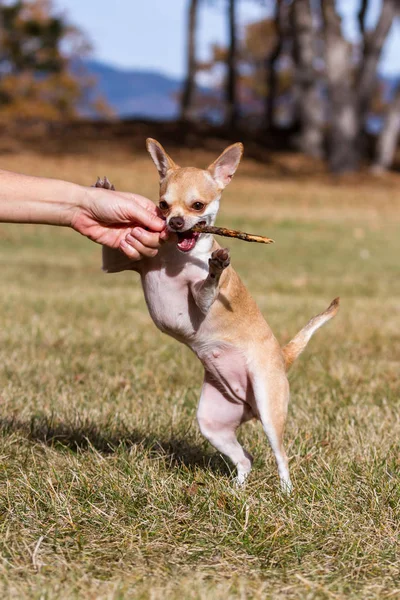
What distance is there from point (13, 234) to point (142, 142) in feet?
34.5

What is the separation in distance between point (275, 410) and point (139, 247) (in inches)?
36.3

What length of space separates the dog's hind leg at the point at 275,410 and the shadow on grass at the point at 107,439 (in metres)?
0.38

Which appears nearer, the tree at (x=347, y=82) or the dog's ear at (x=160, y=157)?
the dog's ear at (x=160, y=157)

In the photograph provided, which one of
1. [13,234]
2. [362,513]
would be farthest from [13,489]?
[13,234]

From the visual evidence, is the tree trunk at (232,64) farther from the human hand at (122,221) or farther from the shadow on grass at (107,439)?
the human hand at (122,221)

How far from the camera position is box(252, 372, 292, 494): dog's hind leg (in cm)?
375

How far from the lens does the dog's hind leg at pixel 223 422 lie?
12.9ft

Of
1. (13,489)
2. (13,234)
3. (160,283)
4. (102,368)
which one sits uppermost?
(160,283)

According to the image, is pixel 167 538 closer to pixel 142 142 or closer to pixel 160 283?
pixel 160 283

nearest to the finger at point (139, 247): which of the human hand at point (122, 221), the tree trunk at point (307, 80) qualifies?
the human hand at point (122, 221)

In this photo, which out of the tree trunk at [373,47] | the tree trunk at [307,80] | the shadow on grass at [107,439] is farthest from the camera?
the tree trunk at [307,80]

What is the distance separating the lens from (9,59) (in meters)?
46.4

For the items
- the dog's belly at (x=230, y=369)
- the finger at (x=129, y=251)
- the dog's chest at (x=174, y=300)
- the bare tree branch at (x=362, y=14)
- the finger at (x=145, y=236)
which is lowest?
the dog's belly at (x=230, y=369)

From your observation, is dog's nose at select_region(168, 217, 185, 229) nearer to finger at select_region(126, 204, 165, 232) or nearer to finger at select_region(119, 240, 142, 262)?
finger at select_region(126, 204, 165, 232)
